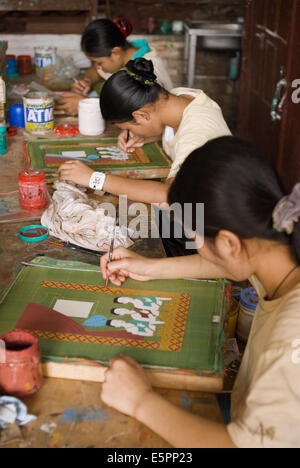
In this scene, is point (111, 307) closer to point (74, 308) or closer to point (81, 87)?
point (74, 308)

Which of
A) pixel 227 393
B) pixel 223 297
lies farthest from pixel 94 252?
pixel 227 393

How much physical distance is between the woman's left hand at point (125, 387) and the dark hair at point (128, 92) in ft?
4.12

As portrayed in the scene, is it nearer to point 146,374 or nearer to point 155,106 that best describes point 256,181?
point 146,374

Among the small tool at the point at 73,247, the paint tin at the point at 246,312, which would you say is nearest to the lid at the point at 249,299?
the paint tin at the point at 246,312

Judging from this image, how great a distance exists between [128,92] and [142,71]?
0.12m

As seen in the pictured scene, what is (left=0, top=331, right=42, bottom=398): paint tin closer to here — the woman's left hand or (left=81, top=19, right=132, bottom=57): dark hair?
the woman's left hand

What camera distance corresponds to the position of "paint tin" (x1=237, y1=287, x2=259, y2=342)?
1729 millimetres

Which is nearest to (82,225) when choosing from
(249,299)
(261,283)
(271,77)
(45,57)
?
(249,299)

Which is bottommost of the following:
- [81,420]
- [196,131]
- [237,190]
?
[81,420]

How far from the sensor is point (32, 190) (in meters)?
2.00

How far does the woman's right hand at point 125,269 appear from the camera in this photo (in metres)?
1.52
